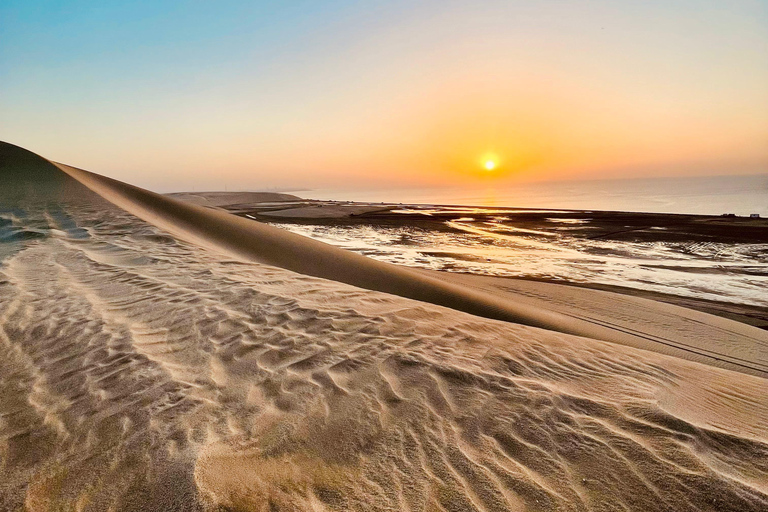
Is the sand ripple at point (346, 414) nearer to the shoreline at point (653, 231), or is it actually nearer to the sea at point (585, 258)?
the shoreline at point (653, 231)

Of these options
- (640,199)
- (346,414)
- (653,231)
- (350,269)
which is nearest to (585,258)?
(653,231)

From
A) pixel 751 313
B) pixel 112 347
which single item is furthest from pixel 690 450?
pixel 751 313

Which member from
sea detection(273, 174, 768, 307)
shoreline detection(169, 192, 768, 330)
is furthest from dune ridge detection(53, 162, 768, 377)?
sea detection(273, 174, 768, 307)

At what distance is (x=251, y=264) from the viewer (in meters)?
6.58

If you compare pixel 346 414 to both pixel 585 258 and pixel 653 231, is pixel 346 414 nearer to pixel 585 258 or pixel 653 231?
pixel 585 258

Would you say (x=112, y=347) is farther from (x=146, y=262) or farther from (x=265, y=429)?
(x=146, y=262)

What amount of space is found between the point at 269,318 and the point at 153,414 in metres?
1.65

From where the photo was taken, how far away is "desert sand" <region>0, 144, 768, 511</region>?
1921 mm

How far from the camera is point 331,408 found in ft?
8.48

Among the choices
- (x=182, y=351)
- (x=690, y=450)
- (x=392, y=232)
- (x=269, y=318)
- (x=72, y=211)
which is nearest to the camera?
(x=690, y=450)

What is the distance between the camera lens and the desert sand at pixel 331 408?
1.92 meters

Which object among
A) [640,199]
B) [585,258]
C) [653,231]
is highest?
[640,199]

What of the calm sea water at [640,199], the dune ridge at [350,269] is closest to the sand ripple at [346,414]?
the dune ridge at [350,269]

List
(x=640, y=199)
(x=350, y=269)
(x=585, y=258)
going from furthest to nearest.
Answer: (x=640, y=199) < (x=585, y=258) < (x=350, y=269)
